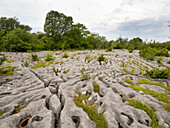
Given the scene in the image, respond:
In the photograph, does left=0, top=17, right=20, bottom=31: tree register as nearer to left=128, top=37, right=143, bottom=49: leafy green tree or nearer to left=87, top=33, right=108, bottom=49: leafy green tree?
left=87, top=33, right=108, bottom=49: leafy green tree

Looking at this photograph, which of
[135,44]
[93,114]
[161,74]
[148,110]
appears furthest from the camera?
[135,44]

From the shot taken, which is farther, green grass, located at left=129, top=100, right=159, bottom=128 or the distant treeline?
the distant treeline

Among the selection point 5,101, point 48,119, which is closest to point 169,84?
point 48,119

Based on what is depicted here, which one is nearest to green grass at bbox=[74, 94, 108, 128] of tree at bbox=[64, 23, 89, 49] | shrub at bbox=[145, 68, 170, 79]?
shrub at bbox=[145, 68, 170, 79]

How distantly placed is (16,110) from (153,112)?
586 centimetres

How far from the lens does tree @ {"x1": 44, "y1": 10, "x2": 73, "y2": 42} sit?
30.7 m

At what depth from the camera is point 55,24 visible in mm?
30906

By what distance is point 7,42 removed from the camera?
19141 millimetres

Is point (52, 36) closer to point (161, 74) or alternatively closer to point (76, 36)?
point (76, 36)

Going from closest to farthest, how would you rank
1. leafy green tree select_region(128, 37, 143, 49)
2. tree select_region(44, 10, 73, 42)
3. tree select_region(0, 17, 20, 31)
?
1. tree select_region(44, 10, 73, 42)
2. tree select_region(0, 17, 20, 31)
3. leafy green tree select_region(128, 37, 143, 49)

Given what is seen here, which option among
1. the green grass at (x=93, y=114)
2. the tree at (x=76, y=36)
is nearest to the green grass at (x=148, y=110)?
the green grass at (x=93, y=114)

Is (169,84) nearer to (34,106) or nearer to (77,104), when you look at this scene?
(77,104)

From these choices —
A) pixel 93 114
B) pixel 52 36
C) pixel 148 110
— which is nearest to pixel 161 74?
pixel 148 110

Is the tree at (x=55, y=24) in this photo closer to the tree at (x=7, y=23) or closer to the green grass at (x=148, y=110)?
the tree at (x=7, y=23)
